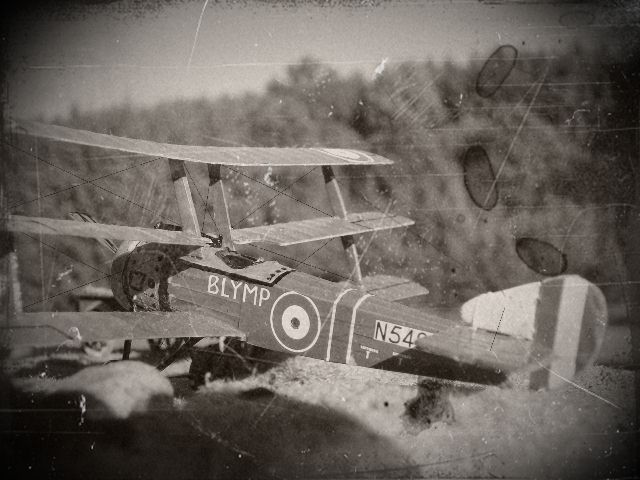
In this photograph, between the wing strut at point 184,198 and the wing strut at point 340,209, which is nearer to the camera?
the wing strut at point 184,198

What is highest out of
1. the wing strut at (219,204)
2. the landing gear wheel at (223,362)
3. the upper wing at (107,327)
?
the wing strut at (219,204)

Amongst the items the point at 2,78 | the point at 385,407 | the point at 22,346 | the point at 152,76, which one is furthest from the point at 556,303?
the point at 2,78

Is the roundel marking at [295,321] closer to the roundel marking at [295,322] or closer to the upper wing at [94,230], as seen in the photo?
the roundel marking at [295,322]

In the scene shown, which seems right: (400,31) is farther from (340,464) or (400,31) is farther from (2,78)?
(340,464)

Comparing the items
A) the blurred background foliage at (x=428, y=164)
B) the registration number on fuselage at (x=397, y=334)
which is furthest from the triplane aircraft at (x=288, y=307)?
the blurred background foliage at (x=428, y=164)

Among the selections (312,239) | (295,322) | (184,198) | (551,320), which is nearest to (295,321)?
(295,322)

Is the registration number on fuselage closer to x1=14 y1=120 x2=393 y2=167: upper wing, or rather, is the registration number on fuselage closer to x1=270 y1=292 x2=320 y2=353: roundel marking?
x1=270 y1=292 x2=320 y2=353: roundel marking

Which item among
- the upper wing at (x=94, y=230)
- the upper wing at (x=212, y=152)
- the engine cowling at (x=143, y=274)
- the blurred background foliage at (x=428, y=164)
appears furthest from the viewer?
the engine cowling at (x=143, y=274)

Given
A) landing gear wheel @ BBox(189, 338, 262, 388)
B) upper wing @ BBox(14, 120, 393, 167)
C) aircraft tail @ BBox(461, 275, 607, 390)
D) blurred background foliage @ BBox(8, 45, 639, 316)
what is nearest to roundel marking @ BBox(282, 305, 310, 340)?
landing gear wheel @ BBox(189, 338, 262, 388)

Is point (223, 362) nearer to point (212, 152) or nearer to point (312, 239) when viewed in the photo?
point (312, 239)
